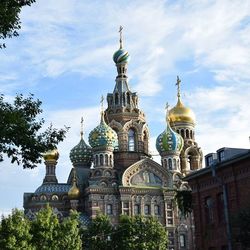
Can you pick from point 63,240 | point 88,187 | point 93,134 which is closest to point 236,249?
point 63,240

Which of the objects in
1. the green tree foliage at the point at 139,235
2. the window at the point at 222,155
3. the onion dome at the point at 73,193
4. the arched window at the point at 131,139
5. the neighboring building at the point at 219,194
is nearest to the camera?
the neighboring building at the point at 219,194

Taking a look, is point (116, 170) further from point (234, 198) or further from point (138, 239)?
point (234, 198)

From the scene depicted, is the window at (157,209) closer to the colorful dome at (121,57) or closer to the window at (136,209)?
the window at (136,209)

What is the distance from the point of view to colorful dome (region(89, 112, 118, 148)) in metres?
62.8

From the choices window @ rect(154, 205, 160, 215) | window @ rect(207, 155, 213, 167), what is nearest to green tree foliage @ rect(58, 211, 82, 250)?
window @ rect(207, 155, 213, 167)

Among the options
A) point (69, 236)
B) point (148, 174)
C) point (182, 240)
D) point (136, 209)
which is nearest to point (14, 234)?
point (69, 236)

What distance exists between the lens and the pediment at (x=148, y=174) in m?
62.3

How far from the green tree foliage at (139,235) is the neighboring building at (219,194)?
1318 centimetres

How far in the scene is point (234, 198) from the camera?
2797cm

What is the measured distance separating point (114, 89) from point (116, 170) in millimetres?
12379

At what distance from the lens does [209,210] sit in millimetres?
30578

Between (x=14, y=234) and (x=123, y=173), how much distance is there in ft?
81.4

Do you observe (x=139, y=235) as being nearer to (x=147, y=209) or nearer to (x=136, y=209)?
(x=136, y=209)

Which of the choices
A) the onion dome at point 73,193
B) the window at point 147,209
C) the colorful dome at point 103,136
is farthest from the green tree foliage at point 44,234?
the colorful dome at point 103,136
